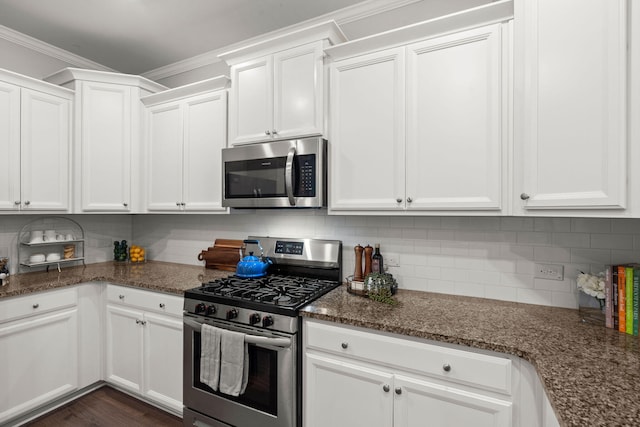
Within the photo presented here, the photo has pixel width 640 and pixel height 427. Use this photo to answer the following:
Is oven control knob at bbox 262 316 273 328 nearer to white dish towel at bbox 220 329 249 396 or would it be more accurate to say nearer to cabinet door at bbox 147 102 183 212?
white dish towel at bbox 220 329 249 396

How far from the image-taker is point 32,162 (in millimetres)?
2426

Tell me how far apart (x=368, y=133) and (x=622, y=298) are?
1455 millimetres

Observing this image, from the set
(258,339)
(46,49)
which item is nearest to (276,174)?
(258,339)

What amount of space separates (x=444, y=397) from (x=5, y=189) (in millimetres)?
3140

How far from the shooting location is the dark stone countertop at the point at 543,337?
90 centimetres

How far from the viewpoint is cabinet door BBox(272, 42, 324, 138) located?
200cm

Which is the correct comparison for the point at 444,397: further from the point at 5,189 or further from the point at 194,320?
the point at 5,189

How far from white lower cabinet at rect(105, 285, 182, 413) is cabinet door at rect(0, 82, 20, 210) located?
3.12 ft

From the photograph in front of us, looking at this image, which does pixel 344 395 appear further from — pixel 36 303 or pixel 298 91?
pixel 36 303

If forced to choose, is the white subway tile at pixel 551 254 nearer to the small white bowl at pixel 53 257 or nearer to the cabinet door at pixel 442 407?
the cabinet door at pixel 442 407

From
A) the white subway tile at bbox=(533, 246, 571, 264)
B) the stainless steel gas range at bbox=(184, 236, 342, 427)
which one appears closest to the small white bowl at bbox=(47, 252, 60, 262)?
the stainless steel gas range at bbox=(184, 236, 342, 427)

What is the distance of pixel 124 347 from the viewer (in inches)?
95.7

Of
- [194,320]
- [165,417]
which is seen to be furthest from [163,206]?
[165,417]

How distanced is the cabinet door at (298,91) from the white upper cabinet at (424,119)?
0.10 m
